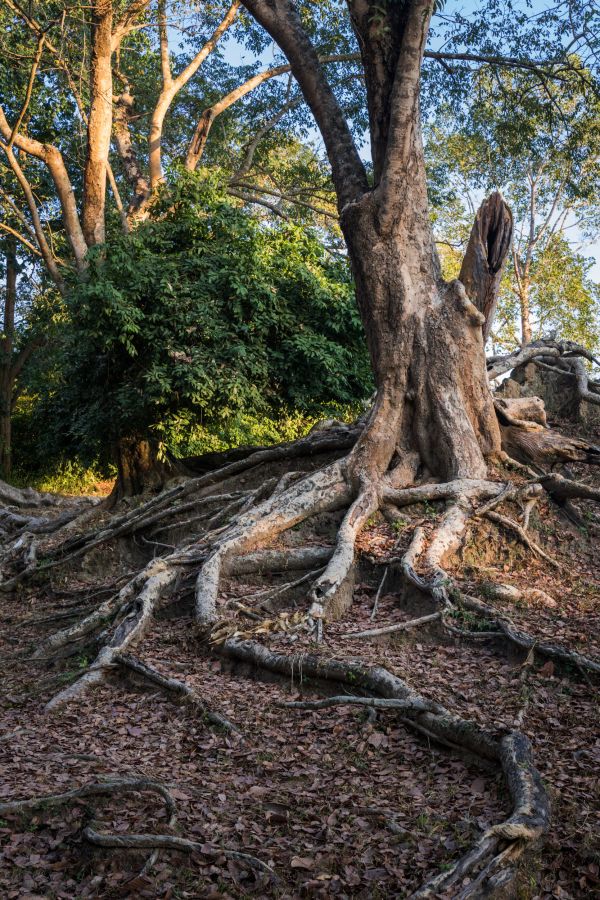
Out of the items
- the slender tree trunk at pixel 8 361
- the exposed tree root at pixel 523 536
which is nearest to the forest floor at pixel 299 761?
the exposed tree root at pixel 523 536

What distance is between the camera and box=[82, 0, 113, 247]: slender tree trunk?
14117 mm

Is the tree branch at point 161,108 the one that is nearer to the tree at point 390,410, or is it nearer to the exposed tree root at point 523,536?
the tree at point 390,410

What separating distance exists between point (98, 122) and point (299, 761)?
12779mm

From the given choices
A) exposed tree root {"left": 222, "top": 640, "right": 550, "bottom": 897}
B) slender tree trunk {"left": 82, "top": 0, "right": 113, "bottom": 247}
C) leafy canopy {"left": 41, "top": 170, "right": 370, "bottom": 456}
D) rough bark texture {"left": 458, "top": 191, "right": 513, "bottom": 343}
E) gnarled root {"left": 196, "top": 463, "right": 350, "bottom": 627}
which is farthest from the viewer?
slender tree trunk {"left": 82, "top": 0, "right": 113, "bottom": 247}

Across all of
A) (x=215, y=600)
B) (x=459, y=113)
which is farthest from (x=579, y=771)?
(x=459, y=113)

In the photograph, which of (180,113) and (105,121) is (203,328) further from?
(180,113)

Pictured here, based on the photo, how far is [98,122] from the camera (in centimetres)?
1422

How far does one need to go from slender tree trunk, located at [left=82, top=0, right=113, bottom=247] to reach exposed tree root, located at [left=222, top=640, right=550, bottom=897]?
10.4m

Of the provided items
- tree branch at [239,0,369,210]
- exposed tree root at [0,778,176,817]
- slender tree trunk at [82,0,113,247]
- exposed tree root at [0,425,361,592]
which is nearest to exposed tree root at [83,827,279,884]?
exposed tree root at [0,778,176,817]

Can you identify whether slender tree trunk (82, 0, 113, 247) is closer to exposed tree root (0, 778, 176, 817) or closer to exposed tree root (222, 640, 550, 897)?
exposed tree root (222, 640, 550, 897)

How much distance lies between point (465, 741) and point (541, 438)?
261 inches

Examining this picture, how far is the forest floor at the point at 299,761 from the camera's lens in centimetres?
372

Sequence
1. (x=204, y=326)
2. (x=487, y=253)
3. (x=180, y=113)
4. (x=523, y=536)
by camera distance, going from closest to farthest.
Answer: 1. (x=523, y=536)
2. (x=487, y=253)
3. (x=204, y=326)
4. (x=180, y=113)

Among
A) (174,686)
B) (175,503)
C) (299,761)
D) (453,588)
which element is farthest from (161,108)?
(299,761)
